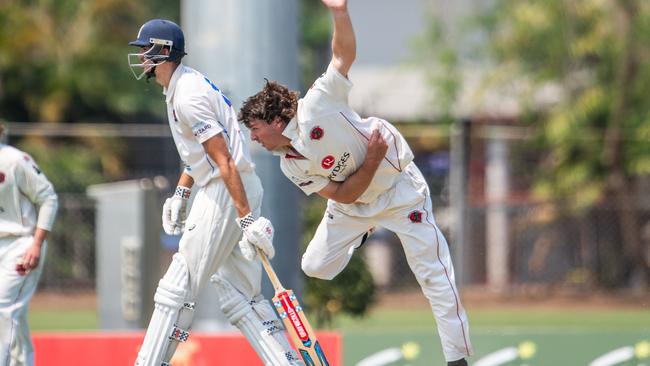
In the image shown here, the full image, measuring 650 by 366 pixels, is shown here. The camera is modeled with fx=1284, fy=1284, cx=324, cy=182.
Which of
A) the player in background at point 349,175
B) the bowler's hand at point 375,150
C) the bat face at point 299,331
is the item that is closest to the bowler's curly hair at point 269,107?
the player in background at point 349,175

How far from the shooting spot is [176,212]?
799 cm

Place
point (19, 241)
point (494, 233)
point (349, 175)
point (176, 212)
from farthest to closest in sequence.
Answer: point (494, 233) → point (19, 241) → point (176, 212) → point (349, 175)

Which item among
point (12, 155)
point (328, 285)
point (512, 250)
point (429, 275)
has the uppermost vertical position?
point (12, 155)

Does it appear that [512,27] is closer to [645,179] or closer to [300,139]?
[645,179]

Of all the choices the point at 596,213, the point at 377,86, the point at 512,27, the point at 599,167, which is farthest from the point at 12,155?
the point at 377,86

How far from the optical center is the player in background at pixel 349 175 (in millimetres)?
7238

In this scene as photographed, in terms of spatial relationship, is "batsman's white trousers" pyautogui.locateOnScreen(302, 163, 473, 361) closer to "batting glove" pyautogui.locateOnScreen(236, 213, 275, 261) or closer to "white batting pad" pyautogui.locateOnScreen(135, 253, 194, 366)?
"batting glove" pyautogui.locateOnScreen(236, 213, 275, 261)

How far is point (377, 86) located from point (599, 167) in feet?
26.2

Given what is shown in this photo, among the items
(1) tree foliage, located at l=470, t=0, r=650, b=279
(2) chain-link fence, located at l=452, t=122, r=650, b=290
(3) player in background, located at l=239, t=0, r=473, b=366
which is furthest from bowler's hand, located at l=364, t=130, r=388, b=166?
(1) tree foliage, located at l=470, t=0, r=650, b=279

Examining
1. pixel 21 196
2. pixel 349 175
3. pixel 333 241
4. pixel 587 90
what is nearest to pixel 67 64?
pixel 587 90

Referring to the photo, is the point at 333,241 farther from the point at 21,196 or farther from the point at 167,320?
the point at 21,196

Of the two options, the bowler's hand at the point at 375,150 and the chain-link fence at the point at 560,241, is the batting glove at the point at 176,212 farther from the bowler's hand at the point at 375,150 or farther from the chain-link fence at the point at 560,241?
the chain-link fence at the point at 560,241

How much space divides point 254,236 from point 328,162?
0.61 metres

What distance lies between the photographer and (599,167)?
20062 mm
